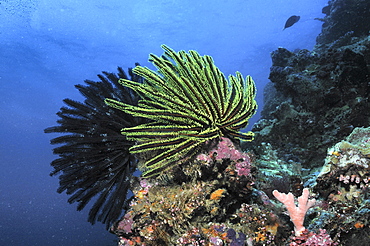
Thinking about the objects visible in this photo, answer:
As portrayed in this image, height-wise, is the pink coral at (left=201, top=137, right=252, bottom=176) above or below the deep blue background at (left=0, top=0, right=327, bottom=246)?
below

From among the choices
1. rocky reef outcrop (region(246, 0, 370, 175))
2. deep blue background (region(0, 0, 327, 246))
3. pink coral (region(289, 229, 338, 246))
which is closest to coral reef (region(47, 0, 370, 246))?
pink coral (region(289, 229, 338, 246))

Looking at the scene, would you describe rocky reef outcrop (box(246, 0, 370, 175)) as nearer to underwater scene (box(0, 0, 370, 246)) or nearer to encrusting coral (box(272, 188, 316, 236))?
underwater scene (box(0, 0, 370, 246))

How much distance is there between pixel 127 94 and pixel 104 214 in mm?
2436

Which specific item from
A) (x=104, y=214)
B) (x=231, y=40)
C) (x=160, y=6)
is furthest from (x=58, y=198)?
(x=104, y=214)

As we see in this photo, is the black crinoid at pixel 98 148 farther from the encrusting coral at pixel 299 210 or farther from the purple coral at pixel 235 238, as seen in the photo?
the encrusting coral at pixel 299 210

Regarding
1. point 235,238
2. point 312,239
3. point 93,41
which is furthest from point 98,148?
point 93,41

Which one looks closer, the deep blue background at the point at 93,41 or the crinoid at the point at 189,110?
the crinoid at the point at 189,110

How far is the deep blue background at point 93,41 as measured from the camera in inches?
1489

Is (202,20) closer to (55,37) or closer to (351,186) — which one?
(55,37)

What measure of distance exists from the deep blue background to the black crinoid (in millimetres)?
31435

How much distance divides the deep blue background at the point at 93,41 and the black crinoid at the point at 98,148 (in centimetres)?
3143

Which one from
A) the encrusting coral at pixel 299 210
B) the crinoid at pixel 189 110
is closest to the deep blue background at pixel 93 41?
the crinoid at pixel 189 110

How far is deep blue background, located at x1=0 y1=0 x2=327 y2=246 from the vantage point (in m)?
37.8

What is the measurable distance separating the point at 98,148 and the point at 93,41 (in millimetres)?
50484
